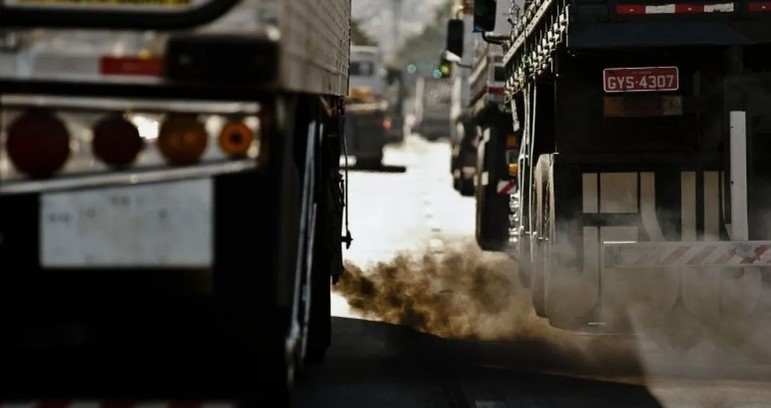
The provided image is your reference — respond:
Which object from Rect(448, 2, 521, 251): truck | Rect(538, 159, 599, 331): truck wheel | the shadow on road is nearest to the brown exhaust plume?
the shadow on road

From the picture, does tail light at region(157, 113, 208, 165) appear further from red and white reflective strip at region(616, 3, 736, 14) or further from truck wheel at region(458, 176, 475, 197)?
truck wheel at region(458, 176, 475, 197)

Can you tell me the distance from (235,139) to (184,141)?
174 millimetres

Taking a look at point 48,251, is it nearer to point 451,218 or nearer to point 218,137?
point 218,137

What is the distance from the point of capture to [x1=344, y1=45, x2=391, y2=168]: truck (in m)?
46.8

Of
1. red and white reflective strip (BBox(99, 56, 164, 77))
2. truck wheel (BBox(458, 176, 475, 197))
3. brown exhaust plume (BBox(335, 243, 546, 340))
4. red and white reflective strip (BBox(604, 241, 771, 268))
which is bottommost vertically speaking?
brown exhaust plume (BBox(335, 243, 546, 340))

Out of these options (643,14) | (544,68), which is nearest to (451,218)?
(544,68)

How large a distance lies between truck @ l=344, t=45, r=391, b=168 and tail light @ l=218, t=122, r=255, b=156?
39792mm

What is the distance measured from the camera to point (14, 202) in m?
6.16

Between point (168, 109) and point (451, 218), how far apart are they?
75.6 feet

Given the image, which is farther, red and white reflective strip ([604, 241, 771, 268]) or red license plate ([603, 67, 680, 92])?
red license plate ([603, 67, 680, 92])

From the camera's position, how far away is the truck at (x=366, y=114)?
154ft

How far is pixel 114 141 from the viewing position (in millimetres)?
6129

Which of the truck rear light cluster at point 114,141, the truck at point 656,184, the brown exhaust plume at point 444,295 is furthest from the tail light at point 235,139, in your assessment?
the brown exhaust plume at point 444,295

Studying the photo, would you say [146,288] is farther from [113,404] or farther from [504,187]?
[504,187]
